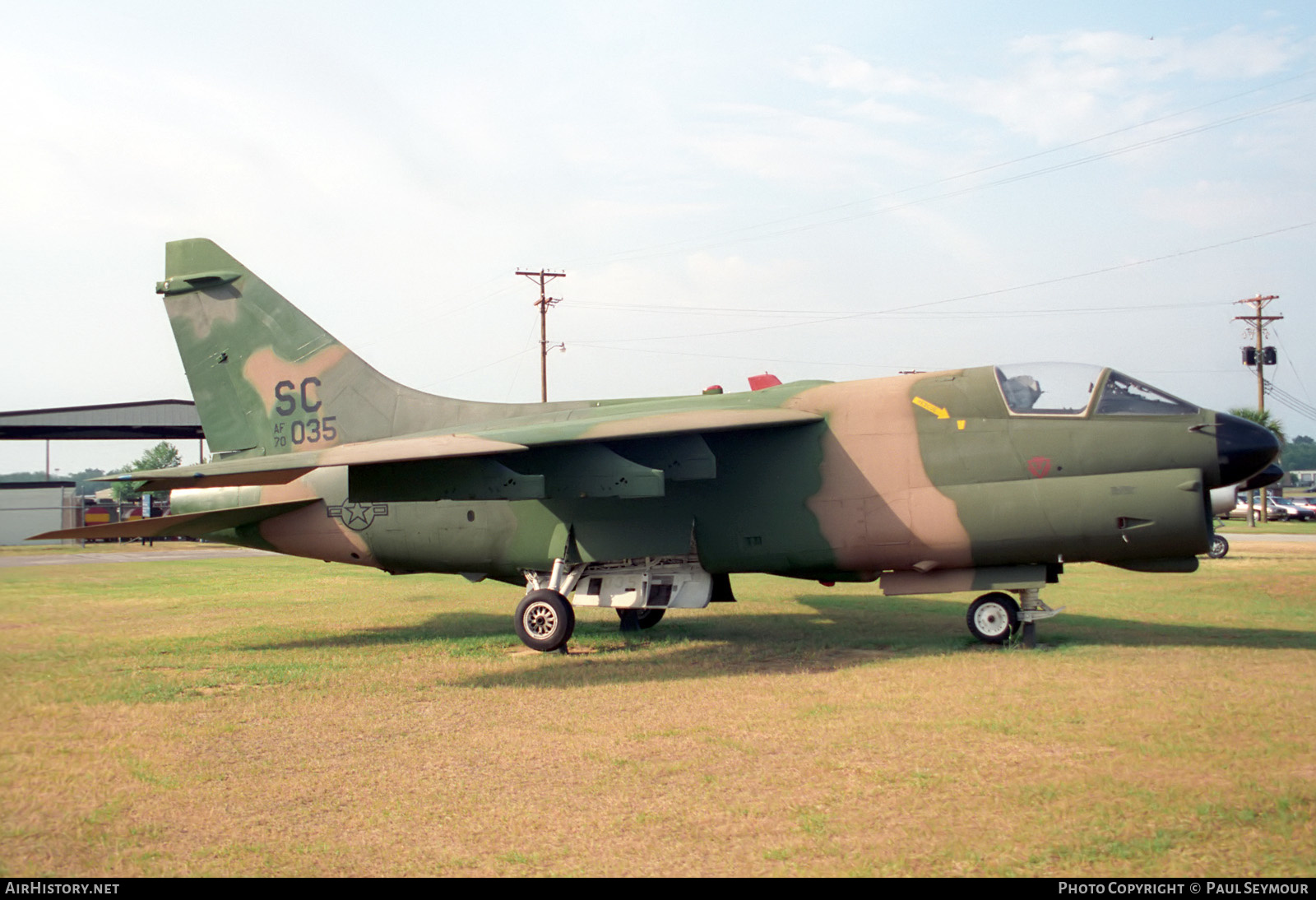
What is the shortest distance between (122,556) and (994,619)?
28131 millimetres

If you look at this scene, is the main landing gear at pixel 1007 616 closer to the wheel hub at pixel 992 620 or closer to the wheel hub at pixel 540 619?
the wheel hub at pixel 992 620

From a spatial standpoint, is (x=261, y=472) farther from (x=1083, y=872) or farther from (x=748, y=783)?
(x=1083, y=872)

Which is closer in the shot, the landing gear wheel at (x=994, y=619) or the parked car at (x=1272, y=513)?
the landing gear wheel at (x=994, y=619)

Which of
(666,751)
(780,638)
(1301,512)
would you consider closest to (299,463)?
(666,751)

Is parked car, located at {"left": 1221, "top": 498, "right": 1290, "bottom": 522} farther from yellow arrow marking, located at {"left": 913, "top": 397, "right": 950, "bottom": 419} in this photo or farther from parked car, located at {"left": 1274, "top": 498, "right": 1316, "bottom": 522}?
yellow arrow marking, located at {"left": 913, "top": 397, "right": 950, "bottom": 419}

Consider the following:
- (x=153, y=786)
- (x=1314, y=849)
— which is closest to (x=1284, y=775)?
(x=1314, y=849)

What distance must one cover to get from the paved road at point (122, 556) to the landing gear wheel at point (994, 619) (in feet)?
62.7

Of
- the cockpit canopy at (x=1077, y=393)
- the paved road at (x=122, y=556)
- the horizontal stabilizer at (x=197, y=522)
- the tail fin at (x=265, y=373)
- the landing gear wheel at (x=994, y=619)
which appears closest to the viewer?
the cockpit canopy at (x=1077, y=393)

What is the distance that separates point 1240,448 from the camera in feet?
30.5

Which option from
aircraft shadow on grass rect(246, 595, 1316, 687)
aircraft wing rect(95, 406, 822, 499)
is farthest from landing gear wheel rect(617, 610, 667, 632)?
aircraft wing rect(95, 406, 822, 499)

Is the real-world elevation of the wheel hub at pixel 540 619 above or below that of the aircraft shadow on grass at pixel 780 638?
above

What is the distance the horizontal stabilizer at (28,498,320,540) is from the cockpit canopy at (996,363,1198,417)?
29.3 feet

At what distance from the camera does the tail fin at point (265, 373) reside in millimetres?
12820

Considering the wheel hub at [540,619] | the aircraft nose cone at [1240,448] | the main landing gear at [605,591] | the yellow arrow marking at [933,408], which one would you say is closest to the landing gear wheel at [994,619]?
the yellow arrow marking at [933,408]
